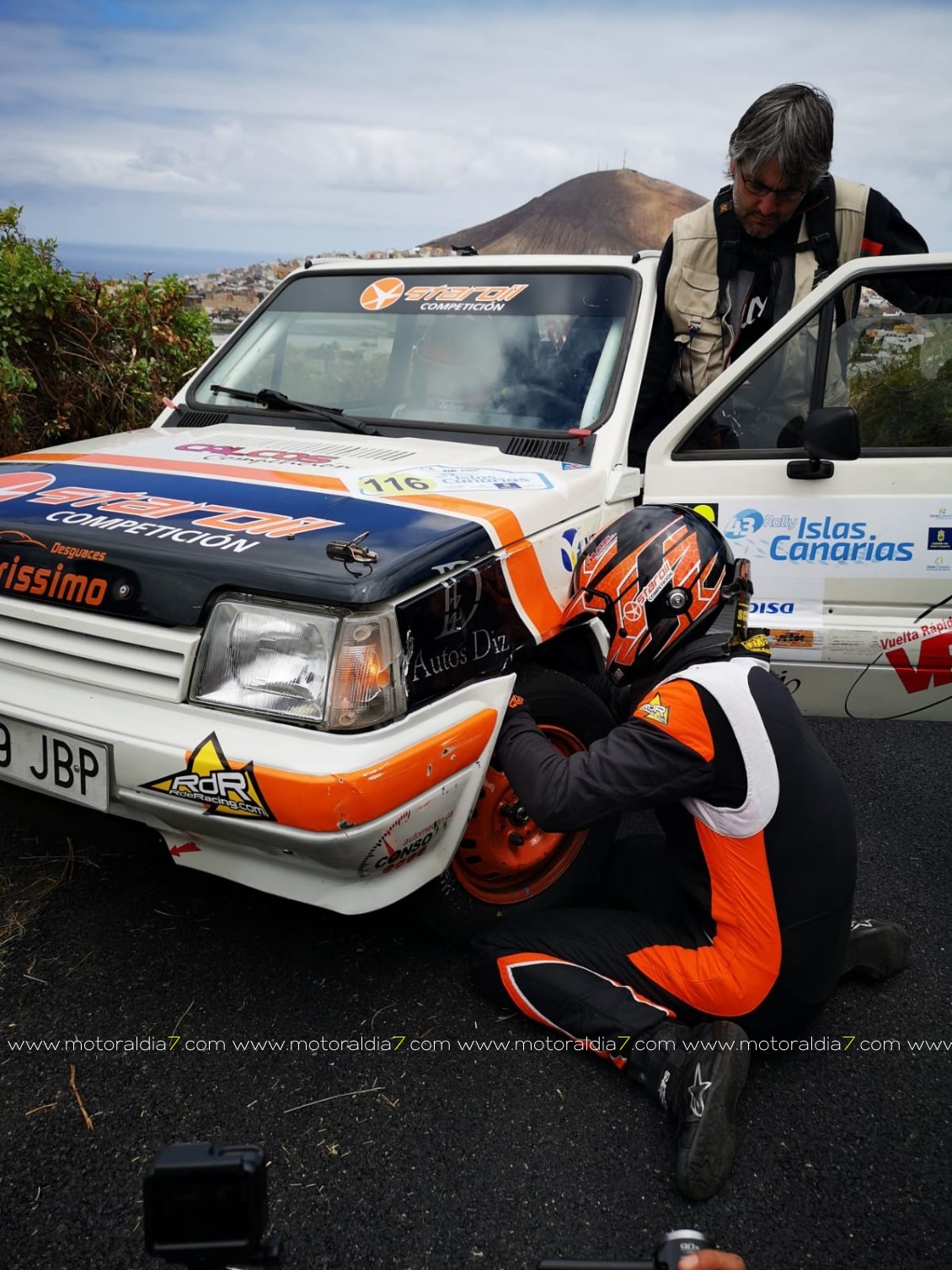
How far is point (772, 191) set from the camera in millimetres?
3281

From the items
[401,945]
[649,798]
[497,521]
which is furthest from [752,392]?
[401,945]

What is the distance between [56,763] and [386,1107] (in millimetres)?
1043

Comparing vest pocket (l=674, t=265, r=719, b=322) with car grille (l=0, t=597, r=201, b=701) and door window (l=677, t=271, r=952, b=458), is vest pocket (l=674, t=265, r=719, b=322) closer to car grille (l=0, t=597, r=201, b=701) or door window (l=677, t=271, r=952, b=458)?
door window (l=677, t=271, r=952, b=458)

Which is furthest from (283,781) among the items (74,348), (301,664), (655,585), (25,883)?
(74,348)

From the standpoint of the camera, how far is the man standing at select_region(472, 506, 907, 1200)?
2.14m

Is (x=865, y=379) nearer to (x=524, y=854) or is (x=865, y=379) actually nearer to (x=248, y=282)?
(x=524, y=854)

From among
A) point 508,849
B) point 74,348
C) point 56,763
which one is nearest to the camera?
point 56,763

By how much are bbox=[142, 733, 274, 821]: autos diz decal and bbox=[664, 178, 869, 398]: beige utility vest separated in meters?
2.21

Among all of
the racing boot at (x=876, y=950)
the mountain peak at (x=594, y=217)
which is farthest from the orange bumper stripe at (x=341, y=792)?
the mountain peak at (x=594, y=217)

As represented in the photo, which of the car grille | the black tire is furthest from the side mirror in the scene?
the car grille

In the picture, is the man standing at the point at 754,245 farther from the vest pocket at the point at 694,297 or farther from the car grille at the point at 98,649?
the car grille at the point at 98,649

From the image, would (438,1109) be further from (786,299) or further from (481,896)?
(786,299)

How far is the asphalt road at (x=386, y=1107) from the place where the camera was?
188 centimetres

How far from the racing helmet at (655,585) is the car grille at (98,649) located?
0.92 m
